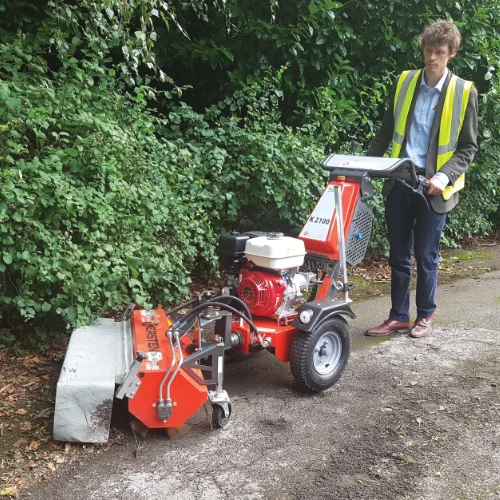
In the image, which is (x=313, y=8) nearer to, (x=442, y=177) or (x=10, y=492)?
(x=442, y=177)

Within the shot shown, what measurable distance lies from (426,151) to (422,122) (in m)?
0.20

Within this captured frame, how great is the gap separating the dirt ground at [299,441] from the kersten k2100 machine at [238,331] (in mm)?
143

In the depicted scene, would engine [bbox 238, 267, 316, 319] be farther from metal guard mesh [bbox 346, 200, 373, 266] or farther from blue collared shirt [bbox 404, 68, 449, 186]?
blue collared shirt [bbox 404, 68, 449, 186]

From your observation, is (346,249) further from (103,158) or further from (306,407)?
(103,158)

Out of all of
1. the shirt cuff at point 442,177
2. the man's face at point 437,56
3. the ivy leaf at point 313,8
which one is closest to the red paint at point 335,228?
the shirt cuff at point 442,177

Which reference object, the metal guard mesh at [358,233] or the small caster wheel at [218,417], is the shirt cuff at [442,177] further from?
the small caster wheel at [218,417]

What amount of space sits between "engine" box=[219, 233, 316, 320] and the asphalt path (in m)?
0.50

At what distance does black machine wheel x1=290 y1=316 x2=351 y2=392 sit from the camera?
11.6ft

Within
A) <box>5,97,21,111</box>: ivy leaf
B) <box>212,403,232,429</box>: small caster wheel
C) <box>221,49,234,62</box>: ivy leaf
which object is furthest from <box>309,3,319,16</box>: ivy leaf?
<box>212,403,232,429</box>: small caster wheel

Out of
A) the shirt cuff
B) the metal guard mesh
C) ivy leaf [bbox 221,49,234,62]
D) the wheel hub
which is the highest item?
ivy leaf [bbox 221,49,234,62]

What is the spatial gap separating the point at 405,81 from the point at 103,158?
2146 mm

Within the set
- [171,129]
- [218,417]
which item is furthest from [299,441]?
[171,129]

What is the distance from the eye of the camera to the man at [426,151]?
418 centimetres

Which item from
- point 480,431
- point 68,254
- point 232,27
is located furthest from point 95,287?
point 232,27
